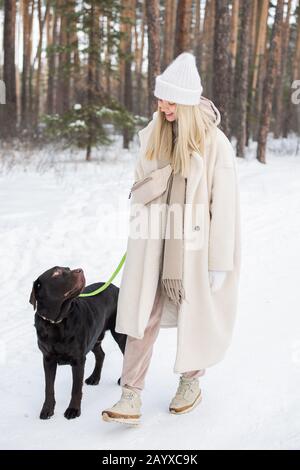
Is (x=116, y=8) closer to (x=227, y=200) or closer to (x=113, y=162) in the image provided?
(x=113, y=162)

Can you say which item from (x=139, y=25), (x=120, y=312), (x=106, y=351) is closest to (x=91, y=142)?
(x=106, y=351)

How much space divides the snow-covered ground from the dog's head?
0.70 m

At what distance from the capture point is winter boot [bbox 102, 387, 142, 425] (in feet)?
10.4

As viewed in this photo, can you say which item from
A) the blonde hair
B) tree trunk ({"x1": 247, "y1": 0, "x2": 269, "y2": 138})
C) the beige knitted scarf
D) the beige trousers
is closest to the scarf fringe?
the beige knitted scarf

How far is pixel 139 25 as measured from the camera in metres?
31.7

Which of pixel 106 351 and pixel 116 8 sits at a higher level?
pixel 116 8

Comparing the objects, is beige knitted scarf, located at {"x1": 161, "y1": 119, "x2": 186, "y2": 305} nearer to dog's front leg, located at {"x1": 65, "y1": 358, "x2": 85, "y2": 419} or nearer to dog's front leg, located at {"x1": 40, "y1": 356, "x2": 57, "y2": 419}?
dog's front leg, located at {"x1": 65, "y1": 358, "x2": 85, "y2": 419}

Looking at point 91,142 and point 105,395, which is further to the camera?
point 91,142

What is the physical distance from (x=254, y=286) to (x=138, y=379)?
109 inches

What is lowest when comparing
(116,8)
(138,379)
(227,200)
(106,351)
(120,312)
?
(106,351)

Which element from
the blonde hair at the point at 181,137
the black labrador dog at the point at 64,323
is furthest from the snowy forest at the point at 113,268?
the blonde hair at the point at 181,137

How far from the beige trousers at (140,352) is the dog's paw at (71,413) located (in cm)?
35

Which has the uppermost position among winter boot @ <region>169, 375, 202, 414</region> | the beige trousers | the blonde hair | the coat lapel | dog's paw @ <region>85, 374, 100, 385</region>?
the blonde hair

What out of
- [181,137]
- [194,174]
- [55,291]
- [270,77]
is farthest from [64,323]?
[270,77]
